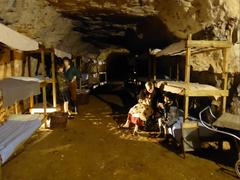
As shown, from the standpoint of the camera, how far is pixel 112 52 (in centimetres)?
2245

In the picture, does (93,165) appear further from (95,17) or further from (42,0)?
(95,17)

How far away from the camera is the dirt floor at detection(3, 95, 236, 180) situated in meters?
4.59

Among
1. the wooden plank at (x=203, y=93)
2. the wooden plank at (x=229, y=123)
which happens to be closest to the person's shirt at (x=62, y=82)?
the wooden plank at (x=203, y=93)

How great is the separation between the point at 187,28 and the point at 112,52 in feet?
49.5

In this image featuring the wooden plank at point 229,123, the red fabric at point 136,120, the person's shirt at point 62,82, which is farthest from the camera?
the person's shirt at point 62,82

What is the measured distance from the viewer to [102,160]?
530 cm

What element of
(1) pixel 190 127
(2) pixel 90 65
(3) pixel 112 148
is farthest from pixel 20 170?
(2) pixel 90 65

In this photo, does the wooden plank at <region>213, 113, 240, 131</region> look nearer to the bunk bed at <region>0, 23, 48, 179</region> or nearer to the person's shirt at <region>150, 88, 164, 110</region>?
the person's shirt at <region>150, 88, 164, 110</region>

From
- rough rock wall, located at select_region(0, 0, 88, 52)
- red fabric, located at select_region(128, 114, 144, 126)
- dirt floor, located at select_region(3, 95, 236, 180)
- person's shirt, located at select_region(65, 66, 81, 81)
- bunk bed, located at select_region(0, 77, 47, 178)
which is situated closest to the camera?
bunk bed, located at select_region(0, 77, 47, 178)

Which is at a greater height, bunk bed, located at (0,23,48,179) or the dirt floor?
bunk bed, located at (0,23,48,179)

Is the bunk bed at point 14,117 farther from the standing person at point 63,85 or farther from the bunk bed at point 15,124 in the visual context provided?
the standing person at point 63,85

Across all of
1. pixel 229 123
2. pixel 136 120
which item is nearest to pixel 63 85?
pixel 136 120

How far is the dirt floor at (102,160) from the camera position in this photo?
4590 mm

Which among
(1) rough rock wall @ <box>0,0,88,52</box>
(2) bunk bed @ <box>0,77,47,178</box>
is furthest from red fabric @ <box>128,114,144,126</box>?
(1) rough rock wall @ <box>0,0,88,52</box>
